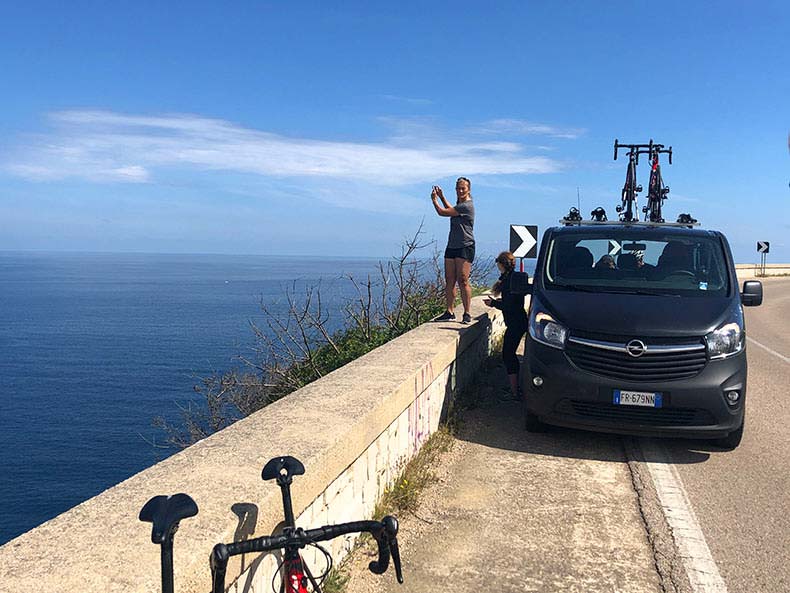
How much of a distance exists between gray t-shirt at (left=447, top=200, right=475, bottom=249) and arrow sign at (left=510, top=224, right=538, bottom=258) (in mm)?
3226

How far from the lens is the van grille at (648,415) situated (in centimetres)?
592

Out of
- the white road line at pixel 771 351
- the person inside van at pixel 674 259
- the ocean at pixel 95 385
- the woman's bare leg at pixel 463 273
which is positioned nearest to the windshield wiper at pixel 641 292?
the person inside van at pixel 674 259

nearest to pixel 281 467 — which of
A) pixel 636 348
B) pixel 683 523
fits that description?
pixel 683 523

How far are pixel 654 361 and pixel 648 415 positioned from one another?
0.46m

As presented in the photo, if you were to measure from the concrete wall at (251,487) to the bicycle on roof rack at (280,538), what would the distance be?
233 mm

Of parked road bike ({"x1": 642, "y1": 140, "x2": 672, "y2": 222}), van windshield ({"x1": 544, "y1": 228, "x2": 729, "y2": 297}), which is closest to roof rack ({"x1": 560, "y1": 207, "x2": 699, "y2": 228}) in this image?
van windshield ({"x1": 544, "y1": 228, "x2": 729, "y2": 297})

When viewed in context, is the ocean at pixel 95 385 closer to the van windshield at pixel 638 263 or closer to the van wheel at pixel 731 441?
the van windshield at pixel 638 263

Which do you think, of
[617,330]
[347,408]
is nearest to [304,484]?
[347,408]

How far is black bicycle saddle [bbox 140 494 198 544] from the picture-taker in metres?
1.89

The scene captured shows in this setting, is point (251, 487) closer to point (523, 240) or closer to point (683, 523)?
point (683, 523)

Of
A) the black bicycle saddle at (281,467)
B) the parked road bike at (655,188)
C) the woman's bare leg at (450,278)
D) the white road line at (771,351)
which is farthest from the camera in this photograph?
the parked road bike at (655,188)

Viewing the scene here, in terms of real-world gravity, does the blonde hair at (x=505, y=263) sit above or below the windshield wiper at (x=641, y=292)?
above

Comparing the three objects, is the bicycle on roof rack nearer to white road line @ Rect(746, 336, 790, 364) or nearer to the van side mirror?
the van side mirror

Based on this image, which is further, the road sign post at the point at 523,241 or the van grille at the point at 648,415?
the road sign post at the point at 523,241
